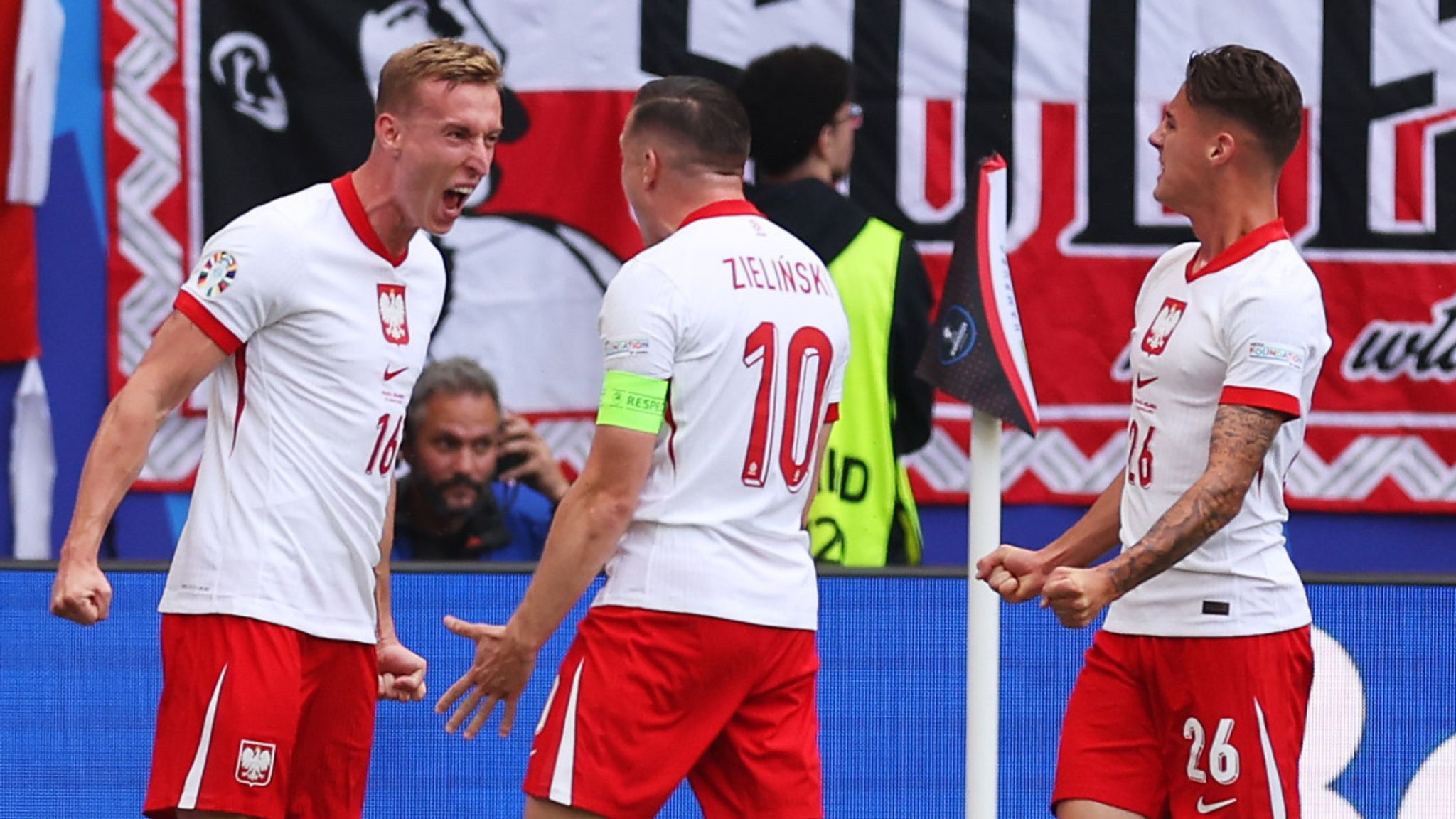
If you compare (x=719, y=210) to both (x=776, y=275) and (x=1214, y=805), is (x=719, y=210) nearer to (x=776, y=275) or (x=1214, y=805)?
(x=776, y=275)

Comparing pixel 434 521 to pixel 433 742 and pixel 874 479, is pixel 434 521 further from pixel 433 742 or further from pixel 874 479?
pixel 874 479

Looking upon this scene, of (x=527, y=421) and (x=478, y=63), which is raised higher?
(x=478, y=63)

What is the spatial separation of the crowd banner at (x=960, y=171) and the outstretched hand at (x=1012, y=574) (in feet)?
7.79

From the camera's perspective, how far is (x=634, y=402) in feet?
11.6

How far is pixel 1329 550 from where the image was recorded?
246 inches

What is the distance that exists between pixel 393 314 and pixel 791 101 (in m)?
1.45

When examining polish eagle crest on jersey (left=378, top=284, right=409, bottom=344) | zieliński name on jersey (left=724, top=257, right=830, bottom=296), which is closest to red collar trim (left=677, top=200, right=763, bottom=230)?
zieliński name on jersey (left=724, top=257, right=830, bottom=296)

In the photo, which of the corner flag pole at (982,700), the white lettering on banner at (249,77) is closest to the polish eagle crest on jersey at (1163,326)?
the corner flag pole at (982,700)

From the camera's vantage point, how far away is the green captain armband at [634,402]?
11.6 ft

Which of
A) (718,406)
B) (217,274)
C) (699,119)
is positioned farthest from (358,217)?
(718,406)

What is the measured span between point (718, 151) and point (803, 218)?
108 cm

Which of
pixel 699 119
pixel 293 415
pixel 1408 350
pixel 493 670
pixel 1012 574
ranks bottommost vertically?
A: pixel 493 670

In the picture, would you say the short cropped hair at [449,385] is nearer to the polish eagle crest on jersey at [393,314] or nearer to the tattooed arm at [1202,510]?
the polish eagle crest on jersey at [393,314]

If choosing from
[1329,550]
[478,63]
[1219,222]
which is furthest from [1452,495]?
[478,63]
